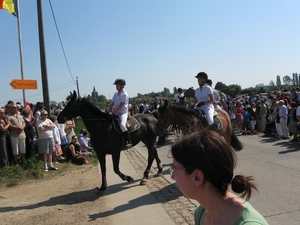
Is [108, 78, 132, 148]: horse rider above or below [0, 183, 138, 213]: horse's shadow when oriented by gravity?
above

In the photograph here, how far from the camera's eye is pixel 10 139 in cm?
904

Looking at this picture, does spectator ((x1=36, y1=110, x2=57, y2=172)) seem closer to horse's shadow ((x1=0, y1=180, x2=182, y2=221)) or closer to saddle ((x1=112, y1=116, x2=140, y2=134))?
horse's shadow ((x1=0, y1=180, x2=182, y2=221))

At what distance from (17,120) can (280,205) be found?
799 centimetres

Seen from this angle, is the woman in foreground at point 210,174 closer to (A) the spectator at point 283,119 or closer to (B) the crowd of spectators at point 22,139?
(B) the crowd of spectators at point 22,139

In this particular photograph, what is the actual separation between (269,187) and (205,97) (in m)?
2.98

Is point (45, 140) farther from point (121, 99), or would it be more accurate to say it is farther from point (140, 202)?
point (140, 202)

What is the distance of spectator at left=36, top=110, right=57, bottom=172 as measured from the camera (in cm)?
912

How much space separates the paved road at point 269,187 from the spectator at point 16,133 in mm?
4027

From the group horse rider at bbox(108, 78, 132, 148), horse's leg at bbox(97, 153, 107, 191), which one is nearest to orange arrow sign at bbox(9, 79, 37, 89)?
horse rider at bbox(108, 78, 132, 148)

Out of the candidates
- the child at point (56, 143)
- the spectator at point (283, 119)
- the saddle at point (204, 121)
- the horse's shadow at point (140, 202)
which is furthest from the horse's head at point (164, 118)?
the spectator at point (283, 119)

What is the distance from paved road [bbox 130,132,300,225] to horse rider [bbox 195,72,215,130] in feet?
5.50

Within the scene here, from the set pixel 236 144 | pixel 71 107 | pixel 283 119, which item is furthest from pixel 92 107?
pixel 283 119

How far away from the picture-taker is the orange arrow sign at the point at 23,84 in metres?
10.9

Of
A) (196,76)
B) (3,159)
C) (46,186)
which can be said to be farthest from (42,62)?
(196,76)
